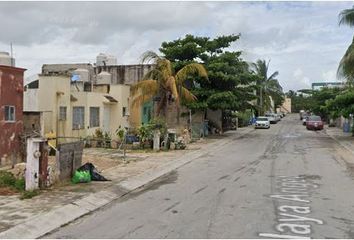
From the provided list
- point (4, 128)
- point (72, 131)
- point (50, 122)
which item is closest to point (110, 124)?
point (72, 131)

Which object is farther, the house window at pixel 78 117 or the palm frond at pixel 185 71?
the palm frond at pixel 185 71

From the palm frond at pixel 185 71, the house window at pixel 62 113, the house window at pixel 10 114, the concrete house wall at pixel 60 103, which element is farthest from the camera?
the palm frond at pixel 185 71

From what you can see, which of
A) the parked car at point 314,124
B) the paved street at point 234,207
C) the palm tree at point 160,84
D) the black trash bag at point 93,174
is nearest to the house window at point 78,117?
the palm tree at point 160,84

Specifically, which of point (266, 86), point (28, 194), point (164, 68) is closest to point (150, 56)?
point (164, 68)

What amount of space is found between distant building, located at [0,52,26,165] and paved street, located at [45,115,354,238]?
19.1ft

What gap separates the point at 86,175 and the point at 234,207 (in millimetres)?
5341

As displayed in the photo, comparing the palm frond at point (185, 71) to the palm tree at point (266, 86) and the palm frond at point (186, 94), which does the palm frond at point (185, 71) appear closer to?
the palm frond at point (186, 94)

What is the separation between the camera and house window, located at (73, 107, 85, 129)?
2725 centimetres

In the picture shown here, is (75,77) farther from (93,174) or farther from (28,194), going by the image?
(28,194)

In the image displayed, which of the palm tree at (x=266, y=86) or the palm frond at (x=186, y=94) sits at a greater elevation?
the palm tree at (x=266, y=86)

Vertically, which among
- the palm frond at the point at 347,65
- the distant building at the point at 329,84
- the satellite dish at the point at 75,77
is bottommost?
the satellite dish at the point at 75,77

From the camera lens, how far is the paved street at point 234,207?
8.91 metres

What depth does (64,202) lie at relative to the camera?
1141 centimetres

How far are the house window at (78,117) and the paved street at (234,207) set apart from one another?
976cm
